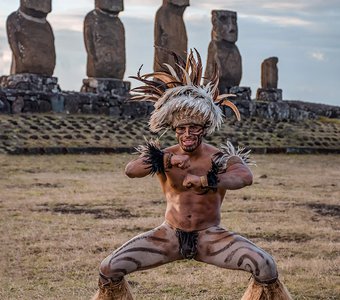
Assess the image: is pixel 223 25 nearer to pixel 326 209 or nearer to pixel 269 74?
pixel 269 74

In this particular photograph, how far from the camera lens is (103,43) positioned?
27594 millimetres

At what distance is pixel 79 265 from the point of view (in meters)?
8.35

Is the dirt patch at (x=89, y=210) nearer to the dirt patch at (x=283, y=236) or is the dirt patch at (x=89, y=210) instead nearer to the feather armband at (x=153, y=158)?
the dirt patch at (x=283, y=236)

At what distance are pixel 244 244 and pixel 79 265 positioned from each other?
3.17 meters

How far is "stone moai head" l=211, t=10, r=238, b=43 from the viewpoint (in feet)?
102

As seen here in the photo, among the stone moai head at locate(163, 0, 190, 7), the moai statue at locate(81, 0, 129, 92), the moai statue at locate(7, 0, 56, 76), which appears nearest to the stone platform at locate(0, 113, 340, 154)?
the moai statue at locate(7, 0, 56, 76)

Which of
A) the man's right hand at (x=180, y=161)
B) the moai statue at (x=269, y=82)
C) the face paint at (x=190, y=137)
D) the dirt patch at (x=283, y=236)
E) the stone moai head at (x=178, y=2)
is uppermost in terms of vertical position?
the stone moai head at (x=178, y=2)

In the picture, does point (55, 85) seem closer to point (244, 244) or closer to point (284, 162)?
point (284, 162)

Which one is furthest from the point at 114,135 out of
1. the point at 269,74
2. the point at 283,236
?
the point at 283,236

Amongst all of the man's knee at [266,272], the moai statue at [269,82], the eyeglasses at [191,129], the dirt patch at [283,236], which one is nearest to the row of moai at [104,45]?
the moai statue at [269,82]

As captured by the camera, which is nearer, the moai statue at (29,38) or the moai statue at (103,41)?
the moai statue at (29,38)

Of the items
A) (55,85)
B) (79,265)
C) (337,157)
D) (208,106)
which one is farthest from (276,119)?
(208,106)

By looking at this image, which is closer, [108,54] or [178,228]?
[178,228]

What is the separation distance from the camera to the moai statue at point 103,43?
90.0ft
